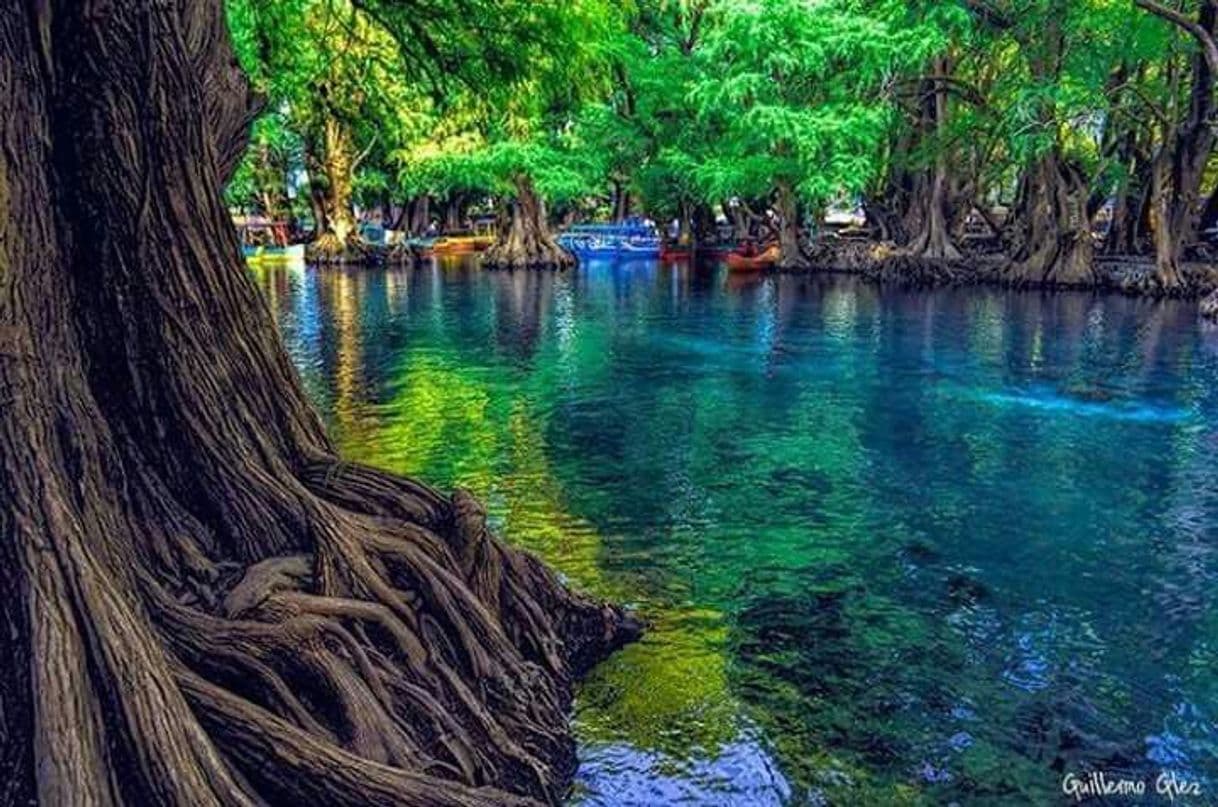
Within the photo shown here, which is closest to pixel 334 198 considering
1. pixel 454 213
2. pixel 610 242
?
pixel 610 242

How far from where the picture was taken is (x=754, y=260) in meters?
46.9

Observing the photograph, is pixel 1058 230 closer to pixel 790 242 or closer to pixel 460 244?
pixel 790 242

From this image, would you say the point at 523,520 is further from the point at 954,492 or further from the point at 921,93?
the point at 921,93

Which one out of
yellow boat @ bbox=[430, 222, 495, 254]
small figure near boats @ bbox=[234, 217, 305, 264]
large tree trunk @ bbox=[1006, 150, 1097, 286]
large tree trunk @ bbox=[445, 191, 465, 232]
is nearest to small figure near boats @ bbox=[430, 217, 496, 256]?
yellow boat @ bbox=[430, 222, 495, 254]

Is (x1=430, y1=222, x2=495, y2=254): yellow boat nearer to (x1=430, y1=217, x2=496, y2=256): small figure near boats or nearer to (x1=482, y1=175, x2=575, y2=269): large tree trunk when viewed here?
(x1=430, y1=217, x2=496, y2=256): small figure near boats

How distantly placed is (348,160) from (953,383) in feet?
139

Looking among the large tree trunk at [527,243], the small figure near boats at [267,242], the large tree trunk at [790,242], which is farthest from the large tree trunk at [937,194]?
the small figure near boats at [267,242]

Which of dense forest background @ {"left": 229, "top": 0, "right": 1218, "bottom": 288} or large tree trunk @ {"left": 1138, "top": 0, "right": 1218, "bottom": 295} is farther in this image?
large tree trunk @ {"left": 1138, "top": 0, "right": 1218, "bottom": 295}

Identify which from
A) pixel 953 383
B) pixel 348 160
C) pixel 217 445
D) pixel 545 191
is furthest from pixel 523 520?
pixel 348 160

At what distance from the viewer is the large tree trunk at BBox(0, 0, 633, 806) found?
4184 millimetres

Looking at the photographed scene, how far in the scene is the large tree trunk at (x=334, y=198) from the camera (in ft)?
179

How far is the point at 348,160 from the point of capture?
5506 centimetres

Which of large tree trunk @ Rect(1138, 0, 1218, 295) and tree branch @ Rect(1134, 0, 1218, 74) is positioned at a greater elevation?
tree branch @ Rect(1134, 0, 1218, 74)

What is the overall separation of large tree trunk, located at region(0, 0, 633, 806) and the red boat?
135ft
